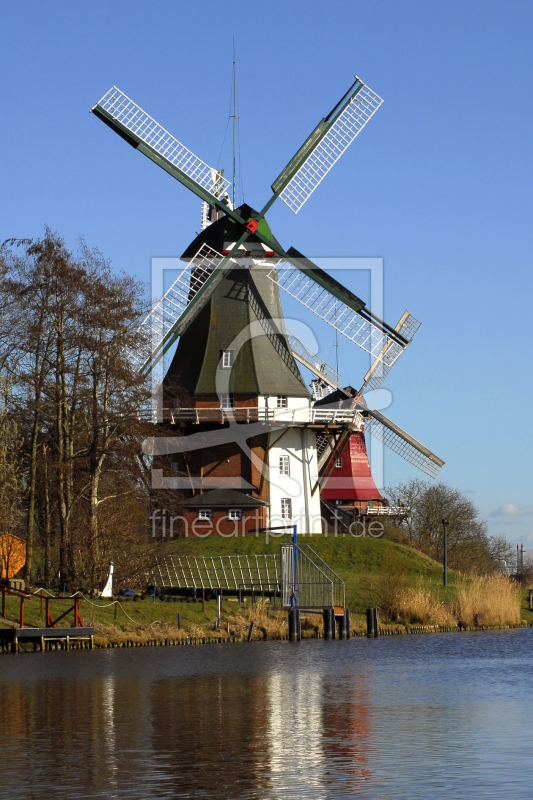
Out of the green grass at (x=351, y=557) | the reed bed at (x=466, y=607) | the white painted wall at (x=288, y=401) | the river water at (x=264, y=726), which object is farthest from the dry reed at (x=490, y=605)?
the white painted wall at (x=288, y=401)

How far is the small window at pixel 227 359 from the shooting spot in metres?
46.7

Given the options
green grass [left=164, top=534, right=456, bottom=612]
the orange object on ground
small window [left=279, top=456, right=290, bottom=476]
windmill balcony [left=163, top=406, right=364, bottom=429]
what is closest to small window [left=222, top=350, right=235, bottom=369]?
windmill balcony [left=163, top=406, right=364, bottom=429]

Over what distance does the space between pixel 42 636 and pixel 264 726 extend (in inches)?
492

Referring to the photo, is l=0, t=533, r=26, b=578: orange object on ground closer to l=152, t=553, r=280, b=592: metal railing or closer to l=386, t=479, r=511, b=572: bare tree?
l=152, t=553, r=280, b=592: metal railing

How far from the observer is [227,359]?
4675 cm

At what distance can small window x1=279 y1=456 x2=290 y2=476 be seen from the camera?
154 feet

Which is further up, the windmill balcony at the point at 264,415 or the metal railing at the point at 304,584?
the windmill balcony at the point at 264,415

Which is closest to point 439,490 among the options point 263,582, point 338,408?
point 338,408

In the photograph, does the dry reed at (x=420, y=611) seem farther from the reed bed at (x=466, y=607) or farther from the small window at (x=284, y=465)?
the small window at (x=284, y=465)

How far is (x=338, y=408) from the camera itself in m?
48.8

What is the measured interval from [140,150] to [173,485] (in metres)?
13.6

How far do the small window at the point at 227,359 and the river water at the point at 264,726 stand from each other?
22.1 metres

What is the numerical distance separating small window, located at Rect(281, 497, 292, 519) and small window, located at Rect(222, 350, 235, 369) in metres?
6.00

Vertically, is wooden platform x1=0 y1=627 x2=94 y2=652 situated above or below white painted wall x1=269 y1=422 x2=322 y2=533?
below
